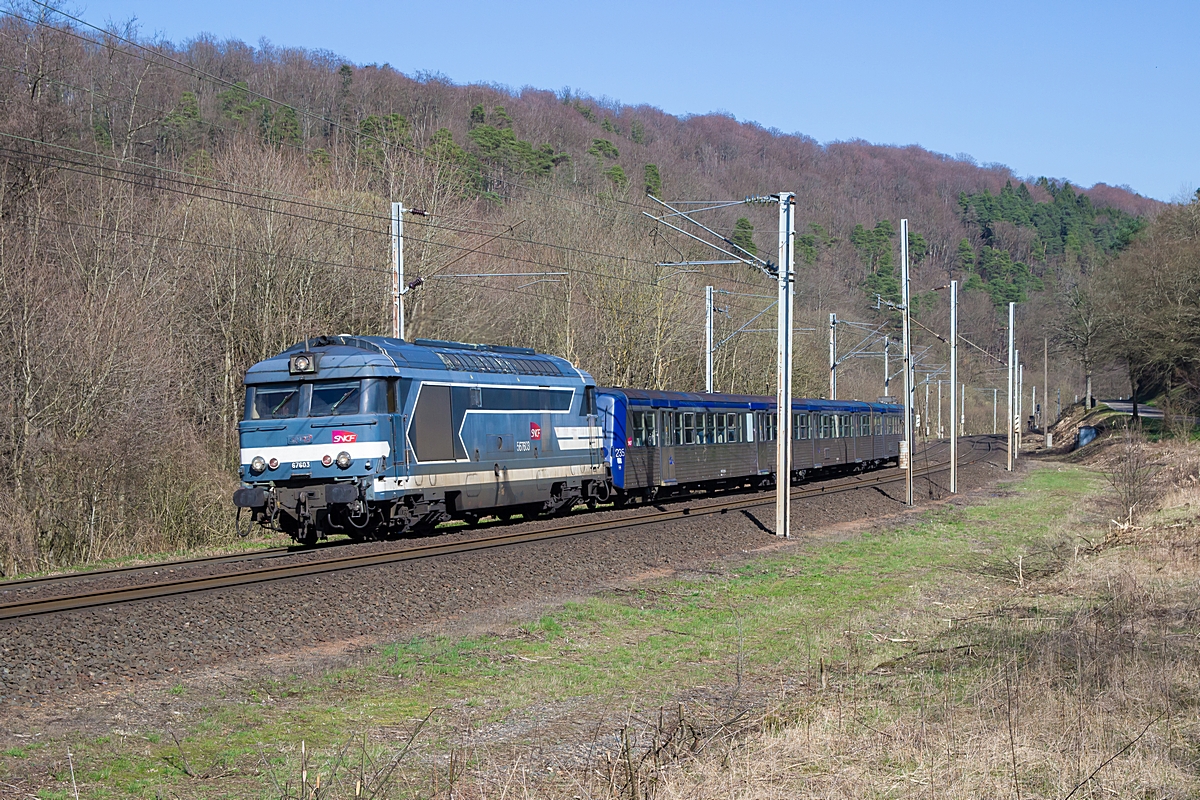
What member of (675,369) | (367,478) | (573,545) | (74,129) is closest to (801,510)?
(573,545)

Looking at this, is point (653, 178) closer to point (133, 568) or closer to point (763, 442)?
point (763, 442)

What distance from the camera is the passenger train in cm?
1934

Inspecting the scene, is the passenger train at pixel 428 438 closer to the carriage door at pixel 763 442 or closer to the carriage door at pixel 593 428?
the carriage door at pixel 593 428

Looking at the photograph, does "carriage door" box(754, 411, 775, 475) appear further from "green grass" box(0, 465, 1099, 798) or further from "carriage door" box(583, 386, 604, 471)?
"green grass" box(0, 465, 1099, 798)

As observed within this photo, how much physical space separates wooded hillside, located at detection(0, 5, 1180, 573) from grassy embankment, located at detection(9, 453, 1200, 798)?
13217mm

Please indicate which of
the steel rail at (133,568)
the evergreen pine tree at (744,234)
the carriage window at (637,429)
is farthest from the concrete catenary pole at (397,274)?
the evergreen pine tree at (744,234)

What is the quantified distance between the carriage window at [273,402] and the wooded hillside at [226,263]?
435cm

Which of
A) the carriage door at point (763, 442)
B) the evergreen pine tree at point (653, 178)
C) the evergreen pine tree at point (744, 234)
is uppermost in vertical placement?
the evergreen pine tree at point (653, 178)

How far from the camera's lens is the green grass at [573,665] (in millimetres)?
7770

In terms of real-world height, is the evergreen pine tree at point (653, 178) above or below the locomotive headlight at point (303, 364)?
above

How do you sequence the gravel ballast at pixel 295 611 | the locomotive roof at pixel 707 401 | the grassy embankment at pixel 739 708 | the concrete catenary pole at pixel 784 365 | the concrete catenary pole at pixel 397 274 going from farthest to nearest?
the locomotive roof at pixel 707 401 → the concrete catenary pole at pixel 397 274 → the concrete catenary pole at pixel 784 365 → the gravel ballast at pixel 295 611 → the grassy embankment at pixel 739 708

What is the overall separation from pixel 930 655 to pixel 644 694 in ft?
9.76

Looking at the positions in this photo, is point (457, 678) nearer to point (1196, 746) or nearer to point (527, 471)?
point (1196, 746)

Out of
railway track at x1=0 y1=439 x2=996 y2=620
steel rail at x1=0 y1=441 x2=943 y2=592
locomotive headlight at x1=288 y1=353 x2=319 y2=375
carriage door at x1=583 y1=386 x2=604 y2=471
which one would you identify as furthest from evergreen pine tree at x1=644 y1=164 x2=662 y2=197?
steel rail at x1=0 y1=441 x2=943 y2=592
